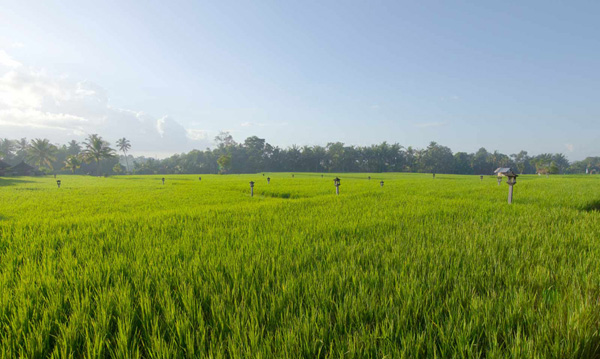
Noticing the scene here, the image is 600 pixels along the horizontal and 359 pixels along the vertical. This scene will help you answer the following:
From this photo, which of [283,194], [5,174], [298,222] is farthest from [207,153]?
[298,222]

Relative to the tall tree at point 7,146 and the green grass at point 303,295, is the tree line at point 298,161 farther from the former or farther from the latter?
the green grass at point 303,295

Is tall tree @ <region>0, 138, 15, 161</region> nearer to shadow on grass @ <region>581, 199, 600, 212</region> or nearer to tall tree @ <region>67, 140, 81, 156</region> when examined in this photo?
tall tree @ <region>67, 140, 81, 156</region>

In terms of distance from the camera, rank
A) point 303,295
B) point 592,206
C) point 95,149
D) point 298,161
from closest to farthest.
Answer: point 303,295 → point 592,206 → point 95,149 → point 298,161

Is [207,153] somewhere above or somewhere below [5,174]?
above

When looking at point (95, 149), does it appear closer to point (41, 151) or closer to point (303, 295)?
point (41, 151)

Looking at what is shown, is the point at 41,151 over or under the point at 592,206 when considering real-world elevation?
over

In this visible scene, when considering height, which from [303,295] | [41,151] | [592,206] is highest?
[41,151]

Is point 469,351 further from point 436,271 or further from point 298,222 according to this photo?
point 298,222

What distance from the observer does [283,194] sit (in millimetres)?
12438

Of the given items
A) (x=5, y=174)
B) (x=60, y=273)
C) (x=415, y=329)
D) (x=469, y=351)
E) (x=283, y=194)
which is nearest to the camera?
(x=469, y=351)

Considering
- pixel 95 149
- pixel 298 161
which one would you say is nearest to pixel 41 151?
pixel 95 149

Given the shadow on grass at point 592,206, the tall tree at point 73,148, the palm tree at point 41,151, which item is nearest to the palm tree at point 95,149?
the palm tree at point 41,151

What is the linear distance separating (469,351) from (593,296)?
1498mm

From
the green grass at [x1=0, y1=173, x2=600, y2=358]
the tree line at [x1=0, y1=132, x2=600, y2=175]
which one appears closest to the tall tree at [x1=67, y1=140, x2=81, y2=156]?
the tree line at [x1=0, y1=132, x2=600, y2=175]
